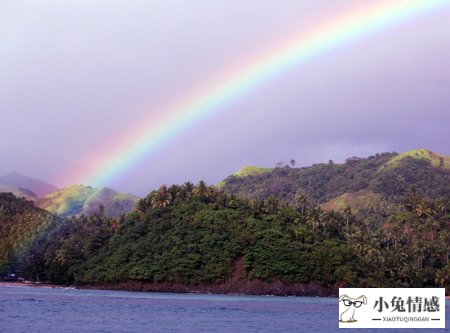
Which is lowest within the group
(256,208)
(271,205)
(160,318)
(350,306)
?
(160,318)

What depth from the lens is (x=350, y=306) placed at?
4441 centimetres

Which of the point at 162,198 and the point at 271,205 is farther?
the point at 162,198

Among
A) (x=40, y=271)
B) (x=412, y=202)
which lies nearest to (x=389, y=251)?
(x=412, y=202)

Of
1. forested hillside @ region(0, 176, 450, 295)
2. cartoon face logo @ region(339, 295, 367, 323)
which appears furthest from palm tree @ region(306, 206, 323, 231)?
cartoon face logo @ region(339, 295, 367, 323)

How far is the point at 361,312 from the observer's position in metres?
42.8

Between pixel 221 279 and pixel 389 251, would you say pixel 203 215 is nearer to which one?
pixel 221 279

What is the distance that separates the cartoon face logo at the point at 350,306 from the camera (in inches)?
1676

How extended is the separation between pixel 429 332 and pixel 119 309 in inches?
1534

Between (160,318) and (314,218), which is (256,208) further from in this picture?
(160,318)

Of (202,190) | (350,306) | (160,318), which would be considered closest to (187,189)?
(202,190)

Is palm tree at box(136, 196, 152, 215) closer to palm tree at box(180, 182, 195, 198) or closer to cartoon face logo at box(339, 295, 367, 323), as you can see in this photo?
palm tree at box(180, 182, 195, 198)

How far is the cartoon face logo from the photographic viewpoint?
140 feet

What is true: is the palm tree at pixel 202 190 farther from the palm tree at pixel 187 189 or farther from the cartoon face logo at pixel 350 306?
the cartoon face logo at pixel 350 306

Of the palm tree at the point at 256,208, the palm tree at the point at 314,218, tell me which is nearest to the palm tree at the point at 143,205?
the palm tree at the point at 256,208
